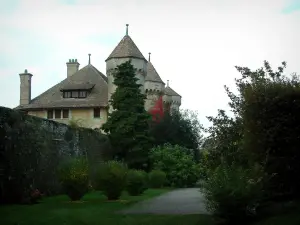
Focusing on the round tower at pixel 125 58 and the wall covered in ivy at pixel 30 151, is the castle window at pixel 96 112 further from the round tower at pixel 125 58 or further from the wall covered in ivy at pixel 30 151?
the wall covered in ivy at pixel 30 151

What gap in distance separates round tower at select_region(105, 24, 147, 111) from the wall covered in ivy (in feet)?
72.9

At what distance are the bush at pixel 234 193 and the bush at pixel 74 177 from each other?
6.92 m

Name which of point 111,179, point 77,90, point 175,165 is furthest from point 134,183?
point 77,90

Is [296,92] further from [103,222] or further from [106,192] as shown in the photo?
[106,192]

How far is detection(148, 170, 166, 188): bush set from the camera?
33.4m

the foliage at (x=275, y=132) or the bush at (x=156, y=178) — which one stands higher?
the foliage at (x=275, y=132)

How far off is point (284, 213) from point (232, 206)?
7.22ft

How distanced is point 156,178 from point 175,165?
5.06 meters

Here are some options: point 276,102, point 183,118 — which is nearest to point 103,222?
point 276,102

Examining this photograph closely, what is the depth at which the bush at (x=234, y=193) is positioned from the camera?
1206 centimetres

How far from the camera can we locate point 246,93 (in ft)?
48.9

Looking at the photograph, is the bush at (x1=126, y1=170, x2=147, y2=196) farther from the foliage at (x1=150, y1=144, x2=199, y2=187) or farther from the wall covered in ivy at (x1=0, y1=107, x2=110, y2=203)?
the foliage at (x1=150, y1=144, x2=199, y2=187)

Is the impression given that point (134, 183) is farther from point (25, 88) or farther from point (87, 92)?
point (25, 88)

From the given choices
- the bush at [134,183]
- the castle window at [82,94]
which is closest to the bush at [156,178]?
the bush at [134,183]
